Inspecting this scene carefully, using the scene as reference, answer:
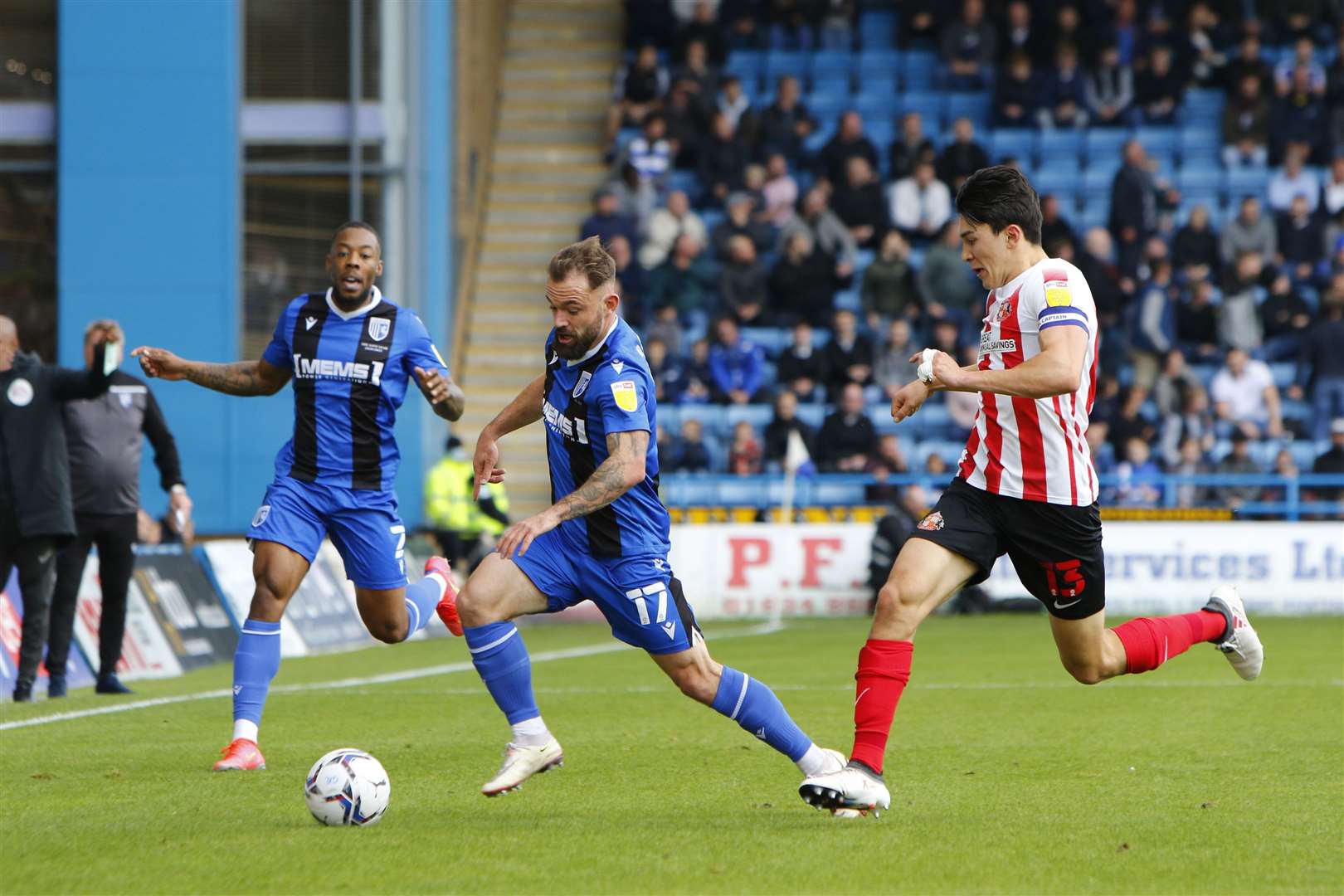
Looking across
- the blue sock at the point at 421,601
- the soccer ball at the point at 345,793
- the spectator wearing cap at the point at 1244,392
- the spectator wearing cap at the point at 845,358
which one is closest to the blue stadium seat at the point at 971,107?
the spectator wearing cap at the point at 845,358

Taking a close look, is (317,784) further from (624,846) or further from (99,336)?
(99,336)

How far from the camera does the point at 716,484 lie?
775 inches

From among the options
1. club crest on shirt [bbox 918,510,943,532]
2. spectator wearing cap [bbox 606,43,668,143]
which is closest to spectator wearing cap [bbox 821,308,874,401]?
spectator wearing cap [bbox 606,43,668,143]

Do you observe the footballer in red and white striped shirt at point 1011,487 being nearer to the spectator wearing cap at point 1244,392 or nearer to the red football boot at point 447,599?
the red football boot at point 447,599

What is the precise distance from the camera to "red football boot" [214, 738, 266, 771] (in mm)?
7516

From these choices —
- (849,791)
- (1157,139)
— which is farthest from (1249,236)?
(849,791)

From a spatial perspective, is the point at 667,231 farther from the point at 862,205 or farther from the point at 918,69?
the point at 918,69

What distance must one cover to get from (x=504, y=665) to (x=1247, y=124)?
19.0m

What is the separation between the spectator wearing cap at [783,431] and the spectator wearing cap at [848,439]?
0.23 meters

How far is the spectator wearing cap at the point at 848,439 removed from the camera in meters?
19.5

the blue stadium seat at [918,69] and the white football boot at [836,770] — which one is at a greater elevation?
the blue stadium seat at [918,69]

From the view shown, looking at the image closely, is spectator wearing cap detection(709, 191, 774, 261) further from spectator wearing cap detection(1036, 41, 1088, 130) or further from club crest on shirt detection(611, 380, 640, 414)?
club crest on shirt detection(611, 380, 640, 414)

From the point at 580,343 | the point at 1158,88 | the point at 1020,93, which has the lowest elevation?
the point at 580,343

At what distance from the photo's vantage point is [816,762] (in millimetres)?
6266
